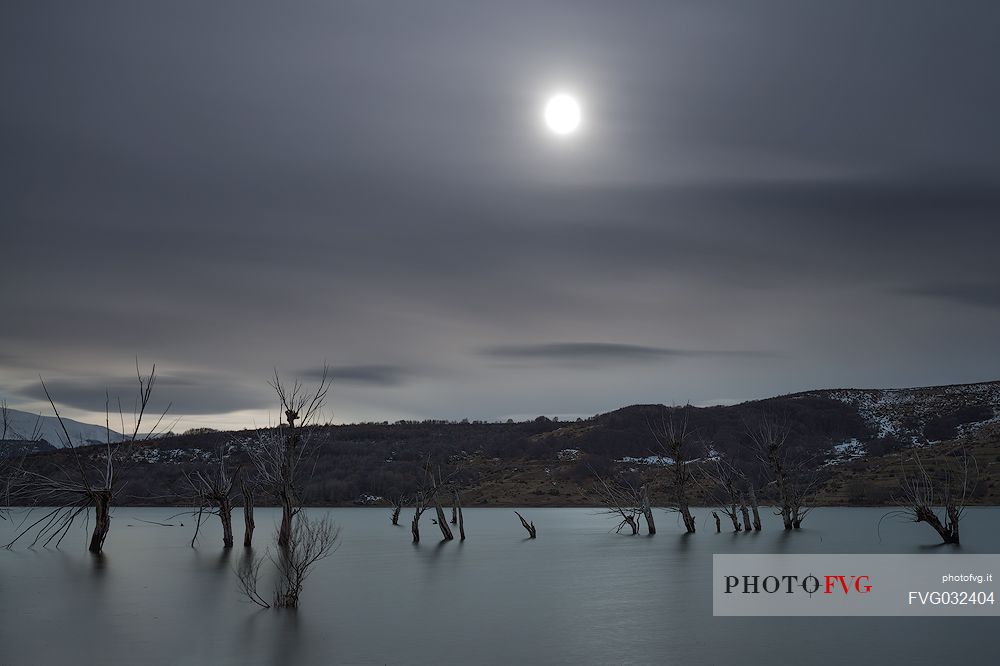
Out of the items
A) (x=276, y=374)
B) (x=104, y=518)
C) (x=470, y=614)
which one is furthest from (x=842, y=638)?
(x=104, y=518)

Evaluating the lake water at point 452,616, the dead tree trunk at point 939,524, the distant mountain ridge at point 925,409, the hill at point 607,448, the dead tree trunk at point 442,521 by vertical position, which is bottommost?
the lake water at point 452,616

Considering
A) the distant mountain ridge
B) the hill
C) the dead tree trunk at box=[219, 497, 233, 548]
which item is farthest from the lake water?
the distant mountain ridge

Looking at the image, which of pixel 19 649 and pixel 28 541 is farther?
pixel 28 541

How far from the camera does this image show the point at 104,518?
42.6 metres

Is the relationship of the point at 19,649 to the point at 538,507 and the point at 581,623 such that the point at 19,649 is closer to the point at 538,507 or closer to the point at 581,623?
the point at 581,623

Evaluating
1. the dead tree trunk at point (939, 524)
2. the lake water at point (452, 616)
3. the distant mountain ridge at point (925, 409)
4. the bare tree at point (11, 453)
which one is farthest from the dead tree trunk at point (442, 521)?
the distant mountain ridge at point (925, 409)

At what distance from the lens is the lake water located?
58.3ft

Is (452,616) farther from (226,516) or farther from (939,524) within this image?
(939,524)

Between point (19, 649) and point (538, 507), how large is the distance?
292 ft

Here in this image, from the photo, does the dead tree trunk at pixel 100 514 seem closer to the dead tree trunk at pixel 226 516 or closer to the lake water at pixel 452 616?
the lake water at pixel 452 616

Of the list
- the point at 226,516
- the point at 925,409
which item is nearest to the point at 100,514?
the point at 226,516

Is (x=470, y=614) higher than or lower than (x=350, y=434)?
lower

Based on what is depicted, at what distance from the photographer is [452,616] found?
2331 cm

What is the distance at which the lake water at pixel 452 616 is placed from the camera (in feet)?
58.3
